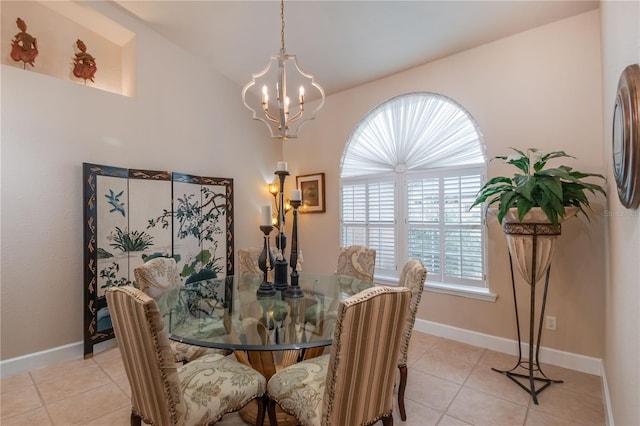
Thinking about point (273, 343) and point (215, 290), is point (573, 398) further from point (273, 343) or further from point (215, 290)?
point (215, 290)

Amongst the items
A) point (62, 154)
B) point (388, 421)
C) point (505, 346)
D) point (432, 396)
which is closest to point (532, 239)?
point (505, 346)

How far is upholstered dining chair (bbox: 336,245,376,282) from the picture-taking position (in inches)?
113

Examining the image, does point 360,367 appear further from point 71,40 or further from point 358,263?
point 71,40

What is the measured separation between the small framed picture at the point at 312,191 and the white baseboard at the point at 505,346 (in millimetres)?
1953

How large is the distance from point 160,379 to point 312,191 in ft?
10.7

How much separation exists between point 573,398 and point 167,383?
263 centimetres

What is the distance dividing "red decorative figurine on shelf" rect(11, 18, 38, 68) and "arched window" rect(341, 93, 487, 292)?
10.8 feet

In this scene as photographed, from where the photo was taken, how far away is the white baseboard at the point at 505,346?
95.7 inches

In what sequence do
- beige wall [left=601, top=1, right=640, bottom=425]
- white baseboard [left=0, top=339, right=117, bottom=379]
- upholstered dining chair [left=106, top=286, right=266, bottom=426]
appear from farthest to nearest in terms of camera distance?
white baseboard [left=0, top=339, right=117, bottom=379] → upholstered dining chair [left=106, top=286, right=266, bottom=426] → beige wall [left=601, top=1, right=640, bottom=425]

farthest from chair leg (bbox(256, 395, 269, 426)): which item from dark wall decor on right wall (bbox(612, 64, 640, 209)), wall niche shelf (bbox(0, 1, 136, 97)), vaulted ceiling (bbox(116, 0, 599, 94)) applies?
wall niche shelf (bbox(0, 1, 136, 97))

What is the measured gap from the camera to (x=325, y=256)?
420 centimetres

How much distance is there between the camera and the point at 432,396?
2158 millimetres

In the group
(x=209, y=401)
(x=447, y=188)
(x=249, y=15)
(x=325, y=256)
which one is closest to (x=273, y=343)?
(x=209, y=401)

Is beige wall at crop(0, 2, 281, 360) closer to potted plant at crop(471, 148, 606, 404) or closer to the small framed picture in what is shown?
the small framed picture
